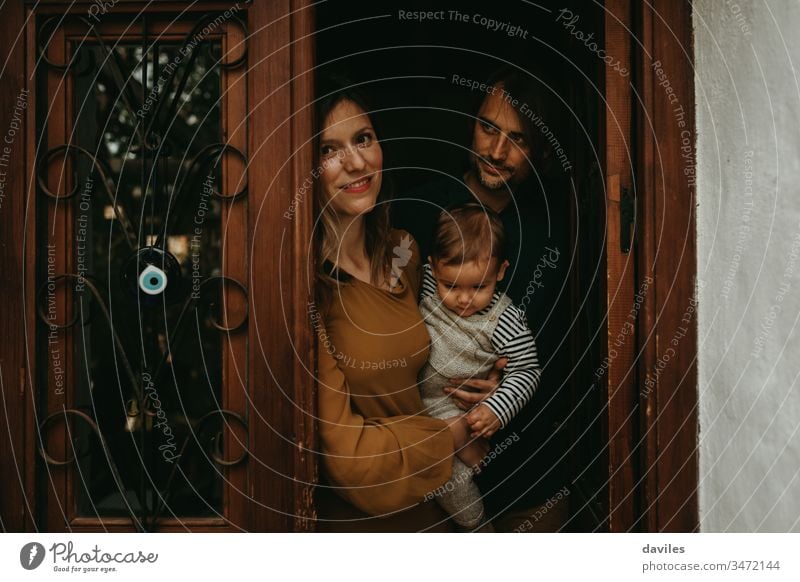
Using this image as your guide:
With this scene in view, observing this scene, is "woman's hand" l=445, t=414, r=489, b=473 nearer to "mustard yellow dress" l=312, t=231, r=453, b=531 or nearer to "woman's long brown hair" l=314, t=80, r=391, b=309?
"mustard yellow dress" l=312, t=231, r=453, b=531

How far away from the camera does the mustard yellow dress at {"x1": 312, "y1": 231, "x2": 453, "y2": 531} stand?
178 cm

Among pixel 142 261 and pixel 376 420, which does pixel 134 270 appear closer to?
pixel 142 261

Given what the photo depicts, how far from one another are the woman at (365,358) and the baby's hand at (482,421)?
3 cm

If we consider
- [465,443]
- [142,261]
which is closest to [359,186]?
[142,261]

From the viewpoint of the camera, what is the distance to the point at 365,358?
1.93 m

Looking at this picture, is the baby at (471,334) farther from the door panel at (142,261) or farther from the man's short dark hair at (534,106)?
the door panel at (142,261)

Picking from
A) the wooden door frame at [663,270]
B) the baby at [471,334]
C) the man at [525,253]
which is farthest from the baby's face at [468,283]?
the wooden door frame at [663,270]

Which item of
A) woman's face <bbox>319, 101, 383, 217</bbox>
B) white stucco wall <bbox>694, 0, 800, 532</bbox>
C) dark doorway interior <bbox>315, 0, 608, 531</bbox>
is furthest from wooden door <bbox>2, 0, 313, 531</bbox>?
white stucco wall <bbox>694, 0, 800, 532</bbox>

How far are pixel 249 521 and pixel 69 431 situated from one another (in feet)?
1.53

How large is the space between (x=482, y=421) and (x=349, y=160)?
2.70 ft

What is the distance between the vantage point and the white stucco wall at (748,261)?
4.25 feet

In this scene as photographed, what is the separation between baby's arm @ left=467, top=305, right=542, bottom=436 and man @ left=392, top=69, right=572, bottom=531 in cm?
9
